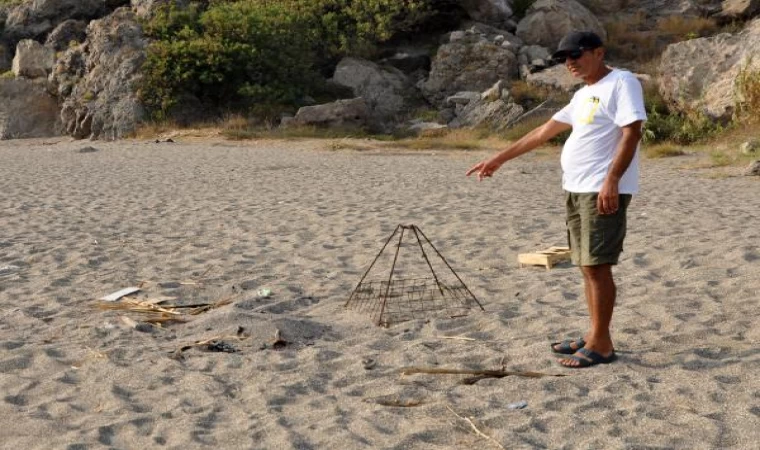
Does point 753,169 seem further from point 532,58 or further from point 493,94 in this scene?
point 532,58

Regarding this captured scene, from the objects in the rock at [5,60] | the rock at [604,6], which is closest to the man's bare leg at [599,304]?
the rock at [604,6]

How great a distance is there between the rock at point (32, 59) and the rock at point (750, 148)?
18.8 metres

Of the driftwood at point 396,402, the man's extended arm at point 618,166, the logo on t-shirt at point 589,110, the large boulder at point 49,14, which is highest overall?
the large boulder at point 49,14

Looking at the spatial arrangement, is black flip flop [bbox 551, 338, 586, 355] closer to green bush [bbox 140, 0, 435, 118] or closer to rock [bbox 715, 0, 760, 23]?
green bush [bbox 140, 0, 435, 118]

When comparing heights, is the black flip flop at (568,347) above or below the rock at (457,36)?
below

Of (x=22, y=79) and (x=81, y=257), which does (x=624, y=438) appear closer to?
(x=81, y=257)

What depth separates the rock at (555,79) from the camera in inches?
761

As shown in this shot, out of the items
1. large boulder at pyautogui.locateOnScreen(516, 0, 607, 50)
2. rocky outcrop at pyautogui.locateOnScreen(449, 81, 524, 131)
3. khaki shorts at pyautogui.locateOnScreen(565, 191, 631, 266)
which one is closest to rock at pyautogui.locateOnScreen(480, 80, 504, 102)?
rocky outcrop at pyautogui.locateOnScreen(449, 81, 524, 131)

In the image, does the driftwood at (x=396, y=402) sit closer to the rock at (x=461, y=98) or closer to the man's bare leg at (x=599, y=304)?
the man's bare leg at (x=599, y=304)

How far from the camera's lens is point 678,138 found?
15.0m

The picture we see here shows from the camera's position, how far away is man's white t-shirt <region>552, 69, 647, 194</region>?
3625 millimetres

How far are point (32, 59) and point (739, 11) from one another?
1950 cm

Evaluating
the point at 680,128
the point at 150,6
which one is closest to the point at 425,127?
the point at 680,128

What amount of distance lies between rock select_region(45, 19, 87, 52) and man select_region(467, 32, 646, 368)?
23.3 meters
